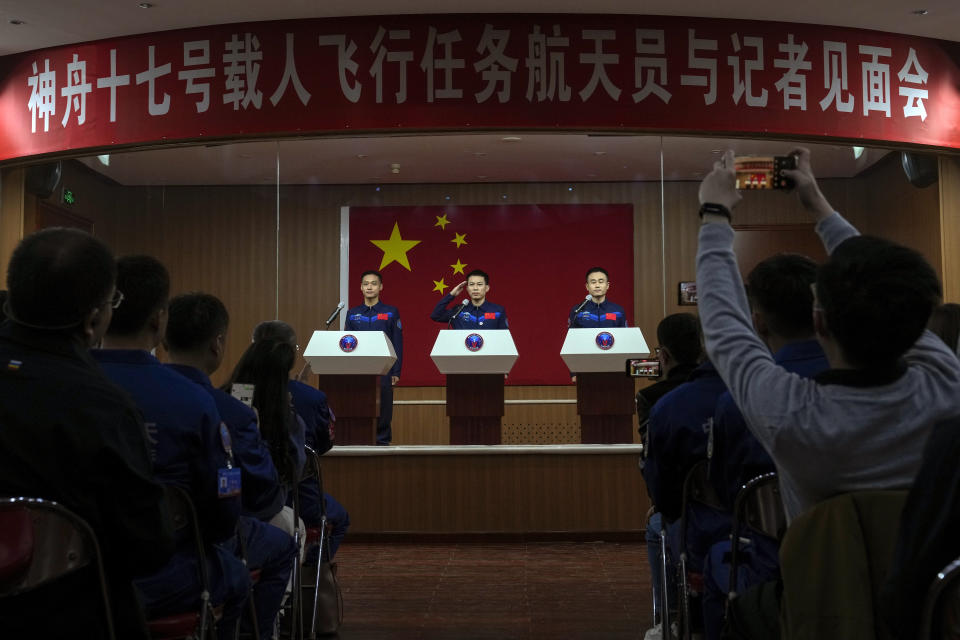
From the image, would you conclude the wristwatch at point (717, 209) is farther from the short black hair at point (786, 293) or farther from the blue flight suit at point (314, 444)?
the blue flight suit at point (314, 444)

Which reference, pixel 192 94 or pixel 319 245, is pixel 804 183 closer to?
pixel 192 94

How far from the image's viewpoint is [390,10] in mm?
5059

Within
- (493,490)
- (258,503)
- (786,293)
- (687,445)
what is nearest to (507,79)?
(493,490)

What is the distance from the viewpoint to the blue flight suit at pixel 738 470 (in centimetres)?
195

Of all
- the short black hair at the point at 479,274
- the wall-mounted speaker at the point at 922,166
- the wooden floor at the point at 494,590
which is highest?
the wall-mounted speaker at the point at 922,166

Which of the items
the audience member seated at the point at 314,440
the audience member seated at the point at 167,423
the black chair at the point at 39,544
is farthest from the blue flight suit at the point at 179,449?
the audience member seated at the point at 314,440

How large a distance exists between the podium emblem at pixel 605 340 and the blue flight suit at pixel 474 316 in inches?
66.4

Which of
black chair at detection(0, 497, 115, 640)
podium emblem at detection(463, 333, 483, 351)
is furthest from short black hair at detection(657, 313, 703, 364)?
podium emblem at detection(463, 333, 483, 351)

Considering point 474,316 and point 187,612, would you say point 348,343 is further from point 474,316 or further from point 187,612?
point 187,612

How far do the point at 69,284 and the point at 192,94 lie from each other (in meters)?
4.11

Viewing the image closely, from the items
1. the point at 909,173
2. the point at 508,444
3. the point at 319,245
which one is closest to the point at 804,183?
the point at 508,444

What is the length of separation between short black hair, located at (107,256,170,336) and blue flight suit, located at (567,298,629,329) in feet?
18.4

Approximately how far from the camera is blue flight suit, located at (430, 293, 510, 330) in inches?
296

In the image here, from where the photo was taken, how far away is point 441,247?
8.00m
